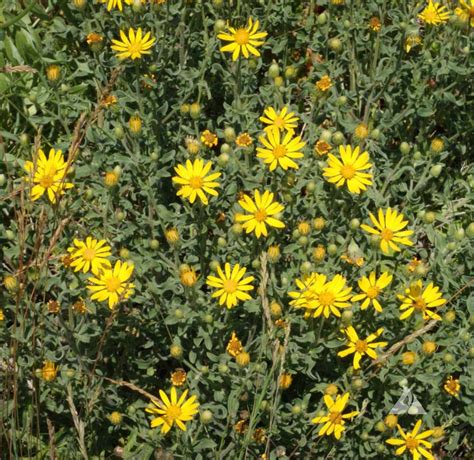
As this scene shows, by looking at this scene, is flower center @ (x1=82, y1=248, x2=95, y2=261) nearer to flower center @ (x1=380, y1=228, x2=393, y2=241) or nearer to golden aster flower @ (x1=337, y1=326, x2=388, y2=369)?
golden aster flower @ (x1=337, y1=326, x2=388, y2=369)

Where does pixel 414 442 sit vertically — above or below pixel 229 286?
below

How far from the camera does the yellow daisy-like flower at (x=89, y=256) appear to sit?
3.06 meters

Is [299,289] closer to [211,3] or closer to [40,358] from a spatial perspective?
[40,358]

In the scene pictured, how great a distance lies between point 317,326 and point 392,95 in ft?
4.29

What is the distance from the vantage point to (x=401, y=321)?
10.8 ft

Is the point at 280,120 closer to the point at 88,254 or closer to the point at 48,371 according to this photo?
the point at 88,254

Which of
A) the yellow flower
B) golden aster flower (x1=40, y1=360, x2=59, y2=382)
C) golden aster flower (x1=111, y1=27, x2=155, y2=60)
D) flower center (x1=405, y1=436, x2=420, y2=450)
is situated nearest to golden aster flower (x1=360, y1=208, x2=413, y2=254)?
the yellow flower

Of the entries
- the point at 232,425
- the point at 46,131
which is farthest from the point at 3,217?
the point at 232,425

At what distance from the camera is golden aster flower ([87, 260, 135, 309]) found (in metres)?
3.02

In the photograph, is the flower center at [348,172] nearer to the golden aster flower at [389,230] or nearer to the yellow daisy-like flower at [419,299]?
the golden aster flower at [389,230]

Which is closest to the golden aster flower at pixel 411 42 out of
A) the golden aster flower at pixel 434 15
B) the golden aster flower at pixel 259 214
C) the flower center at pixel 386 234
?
the golden aster flower at pixel 434 15

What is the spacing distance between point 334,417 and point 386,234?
74 cm

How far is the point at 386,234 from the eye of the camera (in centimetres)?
319

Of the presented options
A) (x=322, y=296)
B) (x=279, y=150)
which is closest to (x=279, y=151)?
(x=279, y=150)
